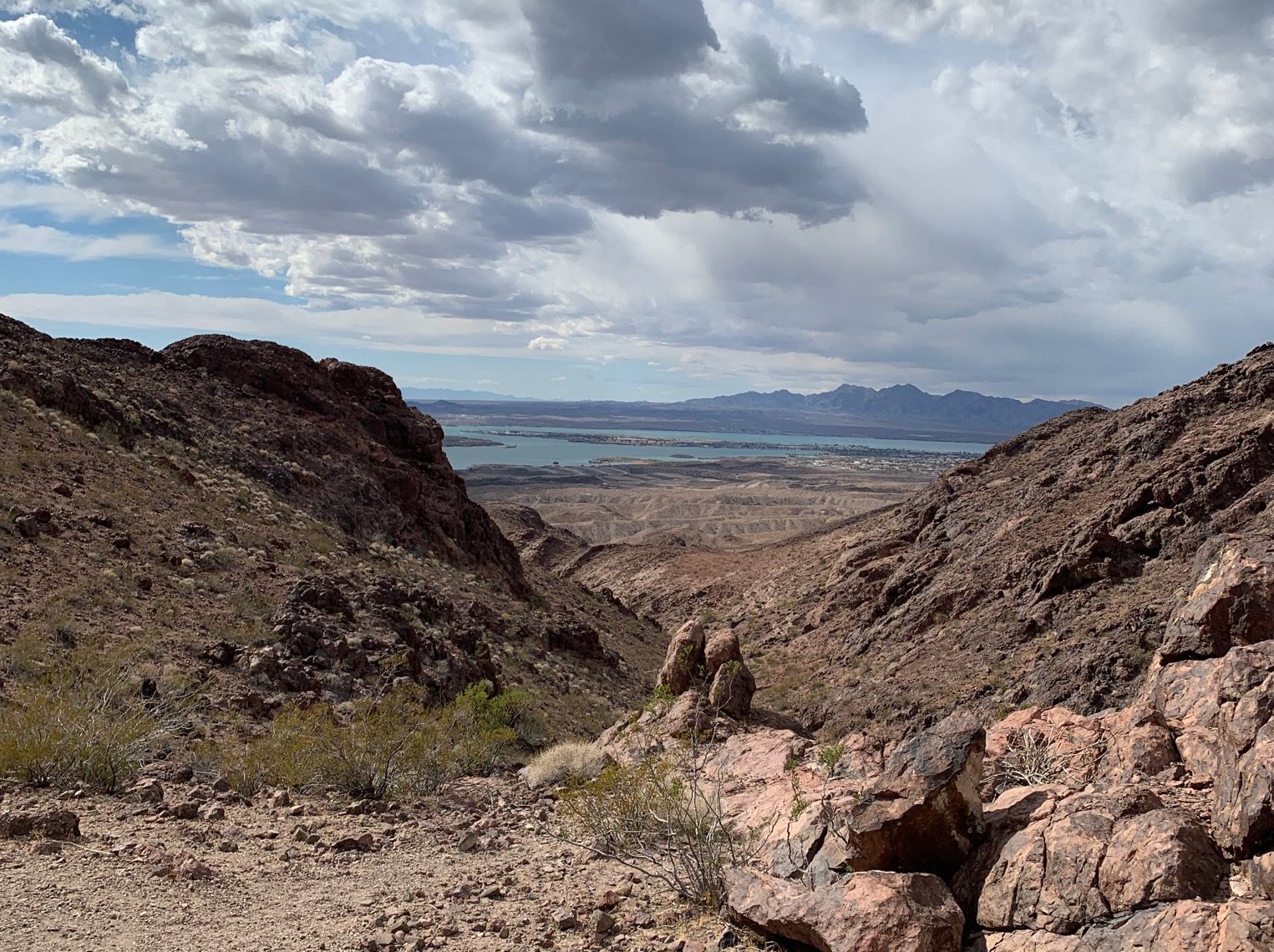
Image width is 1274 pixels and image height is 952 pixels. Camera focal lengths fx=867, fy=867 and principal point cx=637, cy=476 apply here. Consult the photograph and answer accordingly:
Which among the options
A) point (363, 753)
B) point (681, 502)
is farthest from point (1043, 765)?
point (681, 502)

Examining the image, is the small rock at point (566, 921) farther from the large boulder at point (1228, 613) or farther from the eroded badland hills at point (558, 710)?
the large boulder at point (1228, 613)

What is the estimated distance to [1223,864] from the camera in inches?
237

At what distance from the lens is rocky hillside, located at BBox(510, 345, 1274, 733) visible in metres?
20.8

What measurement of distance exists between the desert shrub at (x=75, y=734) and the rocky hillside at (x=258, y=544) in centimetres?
151

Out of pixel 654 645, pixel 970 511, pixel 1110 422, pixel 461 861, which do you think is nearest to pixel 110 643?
pixel 461 861

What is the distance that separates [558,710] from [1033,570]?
51.7 feet

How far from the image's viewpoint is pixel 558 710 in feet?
74.4

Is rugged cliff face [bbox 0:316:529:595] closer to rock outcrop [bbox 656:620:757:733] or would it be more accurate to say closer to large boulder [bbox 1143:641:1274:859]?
rock outcrop [bbox 656:620:757:733]

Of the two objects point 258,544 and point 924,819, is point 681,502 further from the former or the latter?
point 924,819

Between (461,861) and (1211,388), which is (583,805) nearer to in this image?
(461,861)

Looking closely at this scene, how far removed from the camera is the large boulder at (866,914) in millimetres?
6316

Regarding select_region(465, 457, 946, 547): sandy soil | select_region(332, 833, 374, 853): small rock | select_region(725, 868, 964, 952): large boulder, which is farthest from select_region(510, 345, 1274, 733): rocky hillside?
select_region(465, 457, 946, 547): sandy soil

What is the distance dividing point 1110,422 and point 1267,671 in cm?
3429

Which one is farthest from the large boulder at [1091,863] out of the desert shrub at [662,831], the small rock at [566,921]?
the small rock at [566,921]
